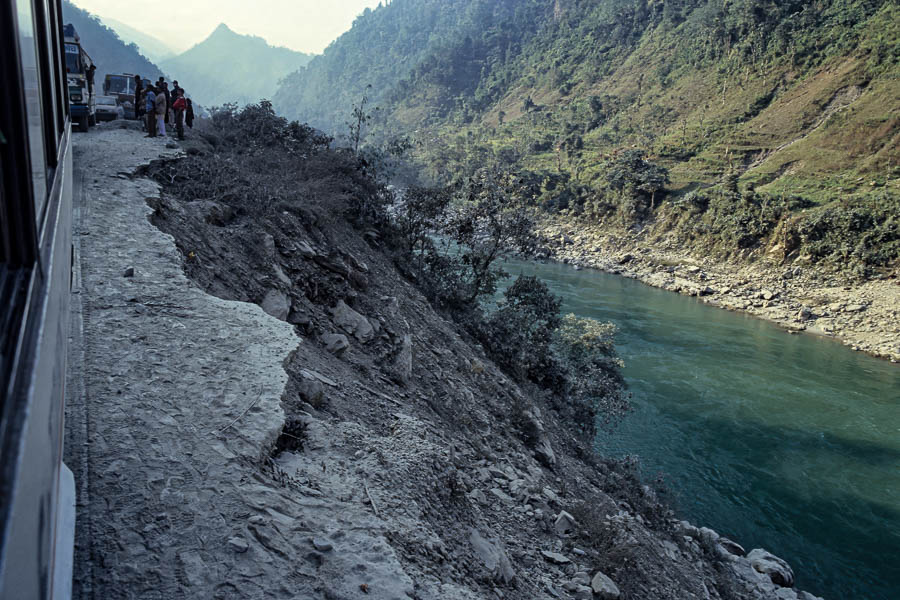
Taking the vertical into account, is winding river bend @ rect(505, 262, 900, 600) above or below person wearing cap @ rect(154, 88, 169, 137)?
below

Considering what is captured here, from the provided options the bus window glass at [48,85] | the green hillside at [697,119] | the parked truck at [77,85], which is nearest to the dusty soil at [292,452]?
the bus window glass at [48,85]

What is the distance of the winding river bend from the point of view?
10.8m

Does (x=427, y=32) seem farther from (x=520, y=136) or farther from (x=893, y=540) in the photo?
(x=893, y=540)

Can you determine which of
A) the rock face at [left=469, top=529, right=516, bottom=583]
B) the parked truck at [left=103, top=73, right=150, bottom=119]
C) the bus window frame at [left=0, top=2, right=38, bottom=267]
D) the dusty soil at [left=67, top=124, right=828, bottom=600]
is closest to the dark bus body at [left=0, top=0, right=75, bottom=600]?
the bus window frame at [left=0, top=2, right=38, bottom=267]

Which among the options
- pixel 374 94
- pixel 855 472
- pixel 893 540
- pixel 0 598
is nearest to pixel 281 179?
Result: pixel 0 598

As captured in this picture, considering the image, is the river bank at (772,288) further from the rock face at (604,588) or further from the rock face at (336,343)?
the rock face at (604,588)

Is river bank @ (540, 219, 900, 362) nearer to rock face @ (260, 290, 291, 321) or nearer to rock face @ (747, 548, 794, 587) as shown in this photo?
rock face @ (747, 548, 794, 587)

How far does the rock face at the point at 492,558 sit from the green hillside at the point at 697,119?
A: 110 feet

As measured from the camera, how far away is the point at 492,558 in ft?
12.8

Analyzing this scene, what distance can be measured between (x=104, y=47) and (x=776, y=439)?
11159 cm

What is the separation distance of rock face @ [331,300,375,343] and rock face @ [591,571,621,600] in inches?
181

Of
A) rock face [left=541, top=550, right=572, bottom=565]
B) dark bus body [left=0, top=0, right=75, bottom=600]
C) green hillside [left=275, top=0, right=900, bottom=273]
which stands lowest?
rock face [left=541, top=550, right=572, bottom=565]

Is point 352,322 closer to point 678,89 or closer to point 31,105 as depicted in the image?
point 31,105

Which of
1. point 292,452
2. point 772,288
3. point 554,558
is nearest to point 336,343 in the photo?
point 292,452
